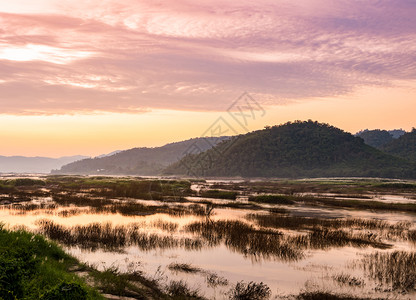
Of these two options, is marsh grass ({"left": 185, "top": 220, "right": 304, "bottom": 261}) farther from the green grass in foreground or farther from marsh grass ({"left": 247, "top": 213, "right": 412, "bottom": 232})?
the green grass in foreground

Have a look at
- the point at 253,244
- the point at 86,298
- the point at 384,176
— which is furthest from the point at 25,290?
the point at 384,176

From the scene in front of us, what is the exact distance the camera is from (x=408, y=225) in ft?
113

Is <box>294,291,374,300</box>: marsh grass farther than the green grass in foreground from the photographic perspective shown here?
Yes

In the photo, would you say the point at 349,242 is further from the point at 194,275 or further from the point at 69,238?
the point at 69,238

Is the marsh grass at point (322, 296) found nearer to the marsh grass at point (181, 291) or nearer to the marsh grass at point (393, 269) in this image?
the marsh grass at point (393, 269)

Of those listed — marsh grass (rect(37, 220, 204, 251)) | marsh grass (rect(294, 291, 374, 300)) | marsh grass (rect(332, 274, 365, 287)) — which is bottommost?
marsh grass (rect(332, 274, 365, 287))

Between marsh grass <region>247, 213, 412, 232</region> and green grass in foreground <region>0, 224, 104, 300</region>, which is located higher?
green grass in foreground <region>0, 224, 104, 300</region>

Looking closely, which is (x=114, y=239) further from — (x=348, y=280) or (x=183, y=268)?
(x=348, y=280)

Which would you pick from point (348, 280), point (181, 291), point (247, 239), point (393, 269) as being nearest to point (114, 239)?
point (247, 239)

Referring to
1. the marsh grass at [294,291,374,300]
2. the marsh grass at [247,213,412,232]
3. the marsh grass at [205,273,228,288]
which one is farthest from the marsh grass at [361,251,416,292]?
the marsh grass at [247,213,412,232]

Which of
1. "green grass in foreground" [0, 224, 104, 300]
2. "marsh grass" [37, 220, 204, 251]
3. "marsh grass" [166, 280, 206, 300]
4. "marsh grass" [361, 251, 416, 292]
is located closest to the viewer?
"green grass in foreground" [0, 224, 104, 300]

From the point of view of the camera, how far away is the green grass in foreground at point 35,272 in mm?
9398

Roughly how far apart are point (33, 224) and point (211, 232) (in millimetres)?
14984

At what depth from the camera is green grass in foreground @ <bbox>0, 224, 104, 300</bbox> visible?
940cm
